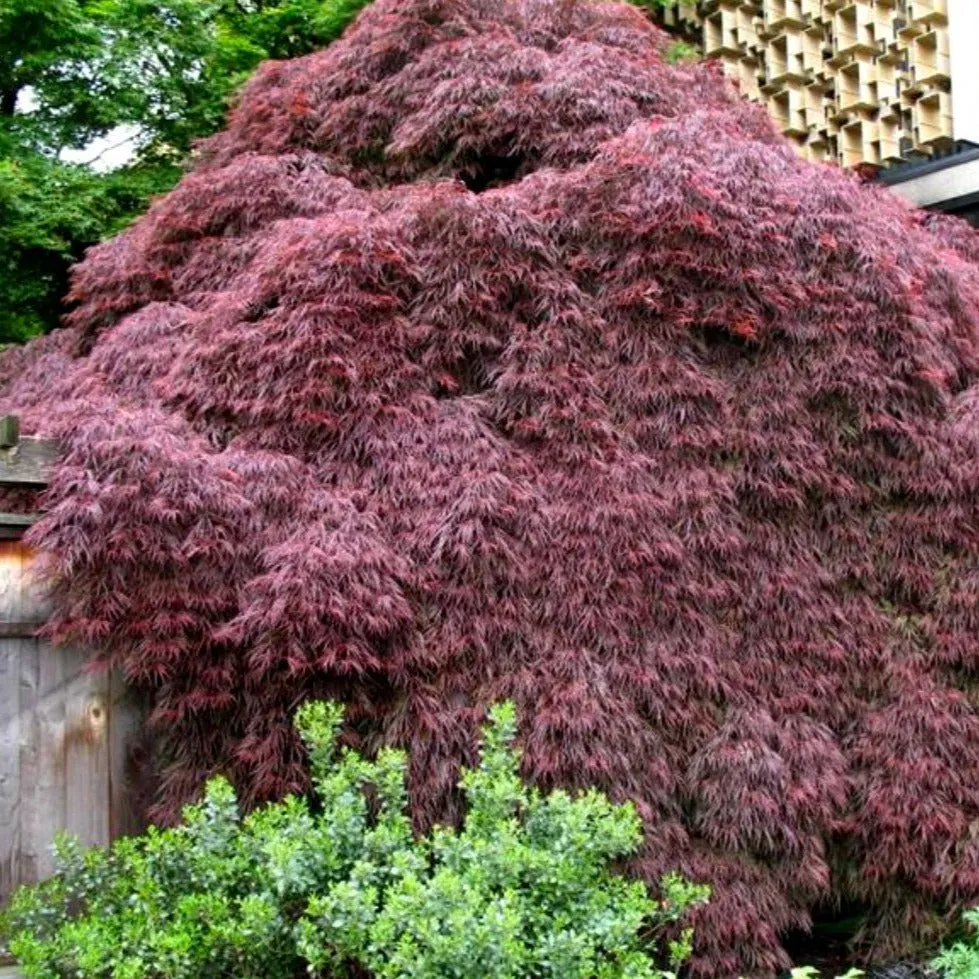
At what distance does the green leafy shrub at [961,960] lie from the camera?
3.64 meters

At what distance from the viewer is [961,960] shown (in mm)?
3760

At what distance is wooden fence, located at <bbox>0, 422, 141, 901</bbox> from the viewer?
13.1 feet

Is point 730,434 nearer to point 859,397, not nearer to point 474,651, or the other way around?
point 859,397

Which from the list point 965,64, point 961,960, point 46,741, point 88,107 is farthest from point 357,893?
point 88,107

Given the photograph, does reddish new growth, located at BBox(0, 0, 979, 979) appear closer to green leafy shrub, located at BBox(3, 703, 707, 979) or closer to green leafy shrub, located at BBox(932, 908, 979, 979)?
green leafy shrub, located at BBox(932, 908, 979, 979)

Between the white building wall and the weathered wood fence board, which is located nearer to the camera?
the weathered wood fence board

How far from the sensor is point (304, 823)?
11.2ft

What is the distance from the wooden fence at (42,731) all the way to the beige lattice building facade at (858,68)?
7.16 metres

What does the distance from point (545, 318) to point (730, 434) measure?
86cm

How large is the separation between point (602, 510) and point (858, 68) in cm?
639

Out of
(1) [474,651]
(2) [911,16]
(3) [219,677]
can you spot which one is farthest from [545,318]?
(2) [911,16]

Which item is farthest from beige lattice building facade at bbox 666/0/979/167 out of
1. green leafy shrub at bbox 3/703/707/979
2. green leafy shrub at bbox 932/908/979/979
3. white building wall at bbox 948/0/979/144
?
green leafy shrub at bbox 3/703/707/979

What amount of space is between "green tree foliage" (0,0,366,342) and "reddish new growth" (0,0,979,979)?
3.93 m

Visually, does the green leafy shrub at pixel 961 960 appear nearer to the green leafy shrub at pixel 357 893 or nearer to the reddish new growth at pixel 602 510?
the reddish new growth at pixel 602 510
